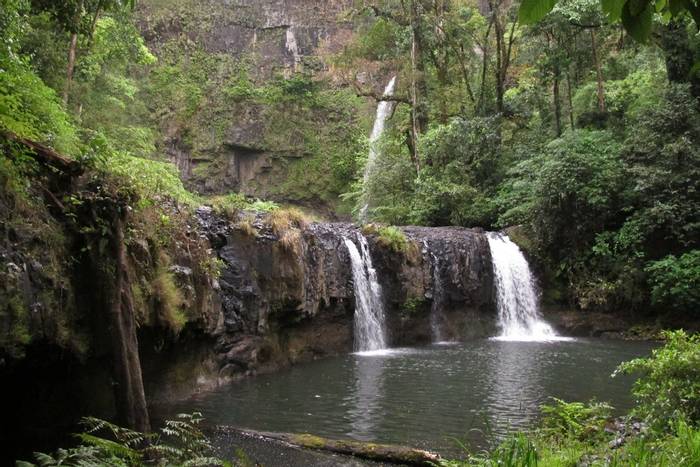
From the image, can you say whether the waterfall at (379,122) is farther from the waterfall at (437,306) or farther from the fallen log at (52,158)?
the fallen log at (52,158)

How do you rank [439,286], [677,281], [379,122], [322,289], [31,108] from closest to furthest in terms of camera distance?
[31,108], [322,289], [677,281], [439,286], [379,122]

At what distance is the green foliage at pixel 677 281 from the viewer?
1530 cm

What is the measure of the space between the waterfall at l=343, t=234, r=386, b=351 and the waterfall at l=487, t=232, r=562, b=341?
13.5ft

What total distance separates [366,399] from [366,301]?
6.31 meters

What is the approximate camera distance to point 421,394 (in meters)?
9.48

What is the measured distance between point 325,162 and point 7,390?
28.5 meters

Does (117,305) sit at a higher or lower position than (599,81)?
lower

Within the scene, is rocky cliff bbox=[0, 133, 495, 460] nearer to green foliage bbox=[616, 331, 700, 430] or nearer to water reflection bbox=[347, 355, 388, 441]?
water reflection bbox=[347, 355, 388, 441]

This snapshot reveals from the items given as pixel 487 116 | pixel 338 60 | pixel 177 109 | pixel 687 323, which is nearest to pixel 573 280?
pixel 687 323

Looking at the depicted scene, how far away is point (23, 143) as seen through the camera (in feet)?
19.3

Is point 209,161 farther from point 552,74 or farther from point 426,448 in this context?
point 426,448

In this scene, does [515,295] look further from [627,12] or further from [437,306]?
[627,12]

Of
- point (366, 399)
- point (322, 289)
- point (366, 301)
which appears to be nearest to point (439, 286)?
point (366, 301)

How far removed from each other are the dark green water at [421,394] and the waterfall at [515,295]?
3672 mm
